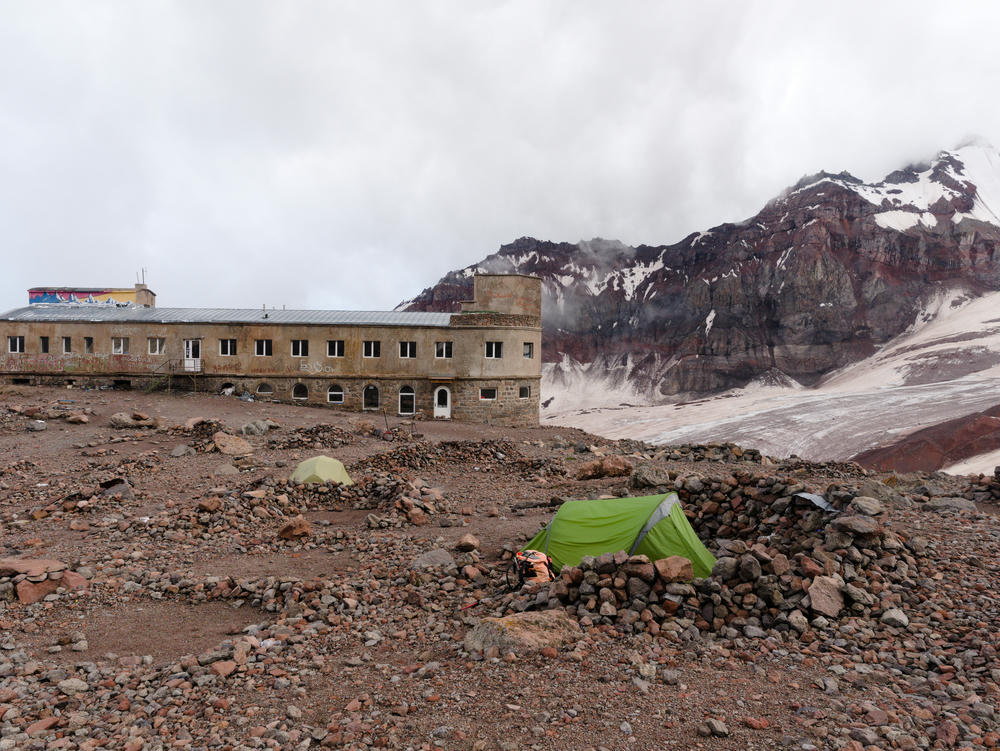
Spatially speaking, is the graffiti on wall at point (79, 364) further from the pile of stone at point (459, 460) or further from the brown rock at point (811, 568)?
the brown rock at point (811, 568)

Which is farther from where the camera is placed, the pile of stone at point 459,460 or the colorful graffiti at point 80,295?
the colorful graffiti at point 80,295

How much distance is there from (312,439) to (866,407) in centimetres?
4358

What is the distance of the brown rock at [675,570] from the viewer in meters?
7.61

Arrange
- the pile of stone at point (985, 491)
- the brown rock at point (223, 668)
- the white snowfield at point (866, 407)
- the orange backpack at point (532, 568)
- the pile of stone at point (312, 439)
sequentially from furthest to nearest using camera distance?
the white snowfield at point (866, 407) → the pile of stone at point (312, 439) → the pile of stone at point (985, 491) → the orange backpack at point (532, 568) → the brown rock at point (223, 668)

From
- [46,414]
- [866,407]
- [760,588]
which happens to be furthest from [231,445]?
[866,407]

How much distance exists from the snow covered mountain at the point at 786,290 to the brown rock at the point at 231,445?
76563mm

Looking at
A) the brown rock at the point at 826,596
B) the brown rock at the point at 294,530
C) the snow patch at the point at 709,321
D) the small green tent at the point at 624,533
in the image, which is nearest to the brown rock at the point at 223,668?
the small green tent at the point at 624,533

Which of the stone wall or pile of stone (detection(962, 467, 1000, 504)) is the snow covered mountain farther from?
pile of stone (detection(962, 467, 1000, 504))

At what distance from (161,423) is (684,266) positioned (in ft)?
329

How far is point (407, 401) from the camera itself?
35.7 meters

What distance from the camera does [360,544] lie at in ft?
36.9

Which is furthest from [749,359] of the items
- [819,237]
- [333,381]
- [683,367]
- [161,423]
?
[161,423]

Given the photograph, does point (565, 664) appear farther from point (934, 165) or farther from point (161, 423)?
point (934, 165)

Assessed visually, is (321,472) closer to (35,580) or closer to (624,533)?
(35,580)
